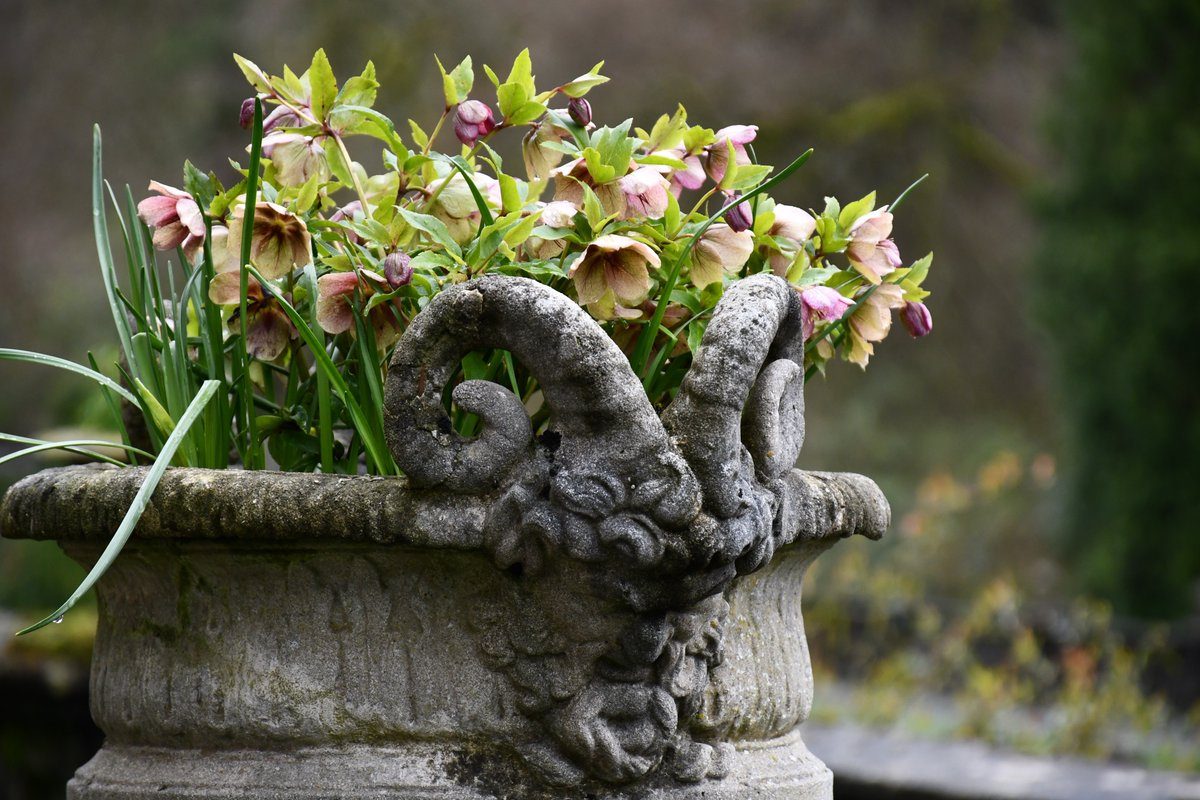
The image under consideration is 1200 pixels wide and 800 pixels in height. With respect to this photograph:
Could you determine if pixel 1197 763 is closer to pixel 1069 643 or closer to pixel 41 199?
pixel 1069 643

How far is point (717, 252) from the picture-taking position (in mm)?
1515

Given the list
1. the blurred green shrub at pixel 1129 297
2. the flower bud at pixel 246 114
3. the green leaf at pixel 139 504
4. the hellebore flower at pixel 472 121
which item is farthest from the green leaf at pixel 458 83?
the blurred green shrub at pixel 1129 297

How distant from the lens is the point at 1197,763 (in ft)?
13.8

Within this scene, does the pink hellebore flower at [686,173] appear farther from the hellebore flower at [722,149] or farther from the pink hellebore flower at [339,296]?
the pink hellebore flower at [339,296]

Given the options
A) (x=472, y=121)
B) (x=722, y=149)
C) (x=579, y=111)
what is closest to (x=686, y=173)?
(x=722, y=149)

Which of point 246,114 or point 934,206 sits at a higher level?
point 934,206

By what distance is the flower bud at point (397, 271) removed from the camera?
140 cm

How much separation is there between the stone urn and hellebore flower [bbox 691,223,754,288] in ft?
0.33

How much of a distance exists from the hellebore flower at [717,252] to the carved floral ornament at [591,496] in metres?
0.15

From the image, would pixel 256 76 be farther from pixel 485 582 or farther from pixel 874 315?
pixel 874 315

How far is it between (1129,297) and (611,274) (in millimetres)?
5804

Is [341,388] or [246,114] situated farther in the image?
[246,114]

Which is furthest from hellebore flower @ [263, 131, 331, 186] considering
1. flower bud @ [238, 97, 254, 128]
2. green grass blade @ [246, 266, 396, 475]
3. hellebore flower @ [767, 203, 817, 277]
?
hellebore flower @ [767, 203, 817, 277]

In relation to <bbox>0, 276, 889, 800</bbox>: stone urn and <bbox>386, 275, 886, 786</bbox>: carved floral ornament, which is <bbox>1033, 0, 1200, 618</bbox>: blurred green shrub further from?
<bbox>386, 275, 886, 786</bbox>: carved floral ornament
